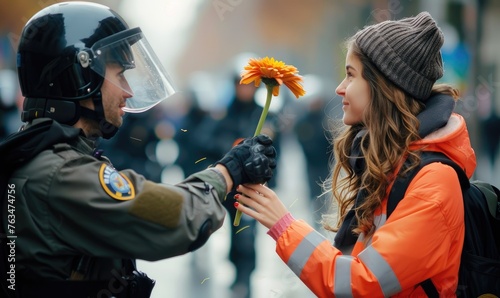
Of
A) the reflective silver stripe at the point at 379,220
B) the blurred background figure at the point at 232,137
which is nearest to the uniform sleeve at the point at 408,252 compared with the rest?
the reflective silver stripe at the point at 379,220

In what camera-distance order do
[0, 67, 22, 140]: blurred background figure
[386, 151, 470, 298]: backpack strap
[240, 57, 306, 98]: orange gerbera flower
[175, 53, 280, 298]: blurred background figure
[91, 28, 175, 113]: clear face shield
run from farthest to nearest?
[0, 67, 22, 140]: blurred background figure, [175, 53, 280, 298]: blurred background figure, [240, 57, 306, 98]: orange gerbera flower, [91, 28, 175, 113]: clear face shield, [386, 151, 470, 298]: backpack strap

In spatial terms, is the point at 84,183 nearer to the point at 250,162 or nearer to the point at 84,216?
the point at 84,216

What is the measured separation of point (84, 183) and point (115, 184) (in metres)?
0.11

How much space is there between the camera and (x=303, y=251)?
10.8 ft

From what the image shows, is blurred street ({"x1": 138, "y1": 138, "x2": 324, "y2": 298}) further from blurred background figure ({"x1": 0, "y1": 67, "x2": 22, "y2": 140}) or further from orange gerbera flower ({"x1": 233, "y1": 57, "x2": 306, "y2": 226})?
orange gerbera flower ({"x1": 233, "y1": 57, "x2": 306, "y2": 226})

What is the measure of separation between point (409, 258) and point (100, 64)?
1.45 metres

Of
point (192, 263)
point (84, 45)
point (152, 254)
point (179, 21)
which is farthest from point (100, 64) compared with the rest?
point (179, 21)

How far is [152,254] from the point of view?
302cm

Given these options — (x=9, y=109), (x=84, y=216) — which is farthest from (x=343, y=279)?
(x=9, y=109)

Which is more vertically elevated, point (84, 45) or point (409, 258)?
point (84, 45)

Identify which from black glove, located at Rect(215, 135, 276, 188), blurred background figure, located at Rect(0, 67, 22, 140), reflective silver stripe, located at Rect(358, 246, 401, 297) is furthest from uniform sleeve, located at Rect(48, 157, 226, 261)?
blurred background figure, located at Rect(0, 67, 22, 140)

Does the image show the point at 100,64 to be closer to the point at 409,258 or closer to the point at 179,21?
the point at 409,258

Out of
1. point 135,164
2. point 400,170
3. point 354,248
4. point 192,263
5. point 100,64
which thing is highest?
point 100,64

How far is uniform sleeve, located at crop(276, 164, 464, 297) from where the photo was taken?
312cm
